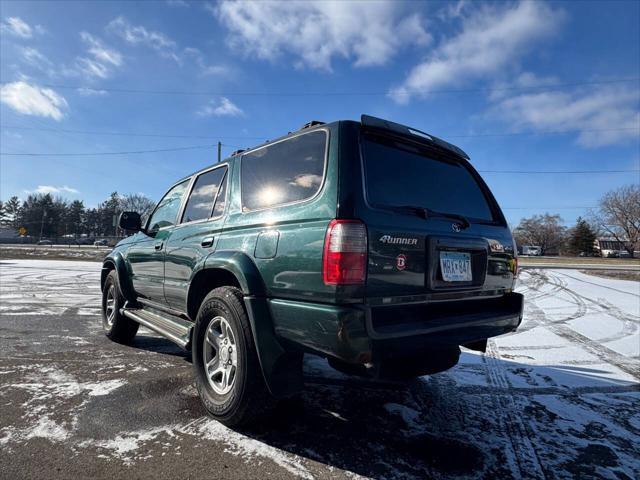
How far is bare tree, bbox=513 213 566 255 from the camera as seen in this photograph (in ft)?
302

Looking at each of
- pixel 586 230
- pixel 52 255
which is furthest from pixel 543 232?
pixel 52 255

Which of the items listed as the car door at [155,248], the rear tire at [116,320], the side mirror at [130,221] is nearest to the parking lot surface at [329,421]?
the rear tire at [116,320]

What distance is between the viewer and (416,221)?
232cm

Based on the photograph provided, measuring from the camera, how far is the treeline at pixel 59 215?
3489 inches

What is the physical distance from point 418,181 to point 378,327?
44.4 inches

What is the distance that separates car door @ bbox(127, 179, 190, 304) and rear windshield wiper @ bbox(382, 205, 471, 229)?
2529 mm

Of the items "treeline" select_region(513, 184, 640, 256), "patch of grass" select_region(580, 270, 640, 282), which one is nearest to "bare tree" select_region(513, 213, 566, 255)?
"treeline" select_region(513, 184, 640, 256)

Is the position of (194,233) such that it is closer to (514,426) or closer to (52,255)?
(514,426)

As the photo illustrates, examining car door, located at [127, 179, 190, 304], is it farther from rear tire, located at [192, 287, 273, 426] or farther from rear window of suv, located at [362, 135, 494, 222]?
rear window of suv, located at [362, 135, 494, 222]

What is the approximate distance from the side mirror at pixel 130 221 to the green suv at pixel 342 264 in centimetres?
147

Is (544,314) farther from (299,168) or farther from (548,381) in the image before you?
(299,168)

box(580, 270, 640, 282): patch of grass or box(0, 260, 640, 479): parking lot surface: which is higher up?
box(580, 270, 640, 282): patch of grass

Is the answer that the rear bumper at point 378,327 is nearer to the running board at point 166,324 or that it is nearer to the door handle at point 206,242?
the door handle at point 206,242

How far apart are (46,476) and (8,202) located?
4739 inches
